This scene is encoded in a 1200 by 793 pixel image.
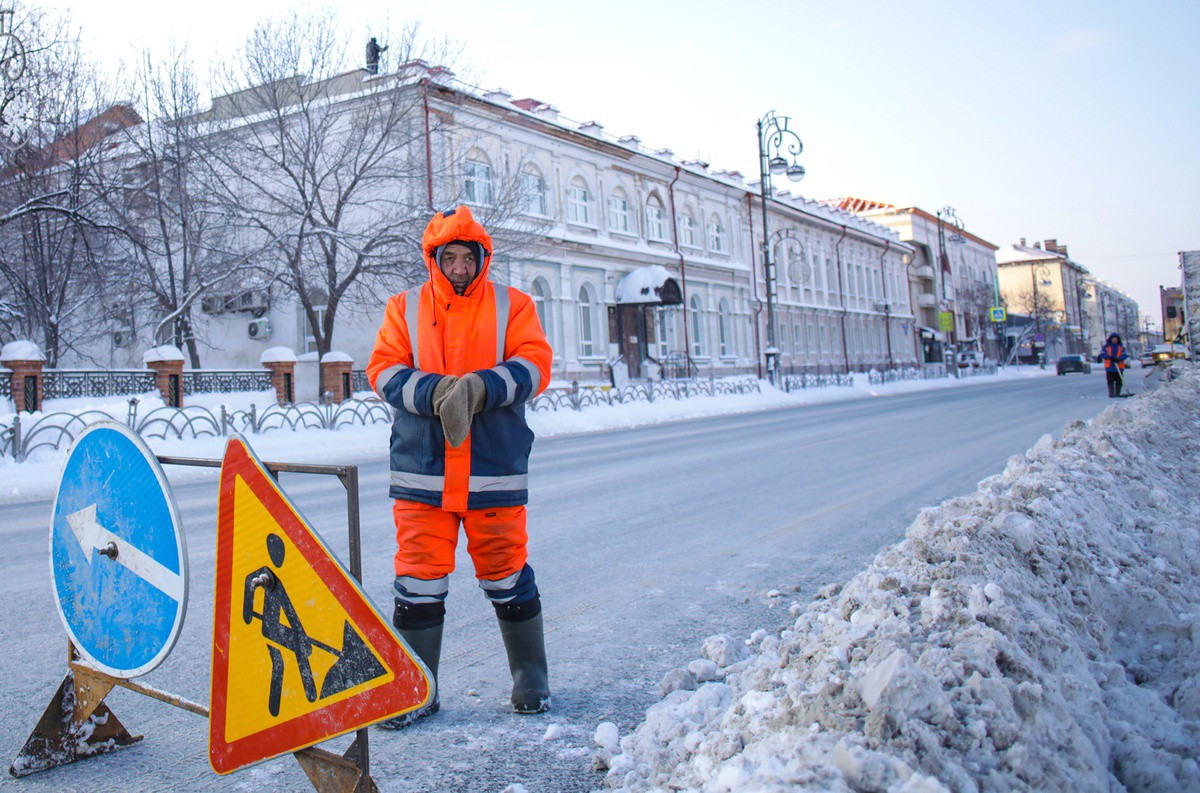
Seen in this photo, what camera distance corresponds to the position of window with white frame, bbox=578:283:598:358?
3300 cm

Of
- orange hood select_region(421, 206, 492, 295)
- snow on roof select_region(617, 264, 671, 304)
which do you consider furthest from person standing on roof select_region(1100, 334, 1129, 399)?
orange hood select_region(421, 206, 492, 295)

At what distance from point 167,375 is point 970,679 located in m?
18.7

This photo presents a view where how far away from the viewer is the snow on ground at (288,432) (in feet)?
41.9

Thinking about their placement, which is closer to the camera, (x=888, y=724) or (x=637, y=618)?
(x=888, y=724)

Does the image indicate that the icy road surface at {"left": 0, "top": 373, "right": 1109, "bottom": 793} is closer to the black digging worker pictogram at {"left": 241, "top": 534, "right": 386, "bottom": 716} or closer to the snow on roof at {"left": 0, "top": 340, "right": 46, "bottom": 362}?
the black digging worker pictogram at {"left": 241, "top": 534, "right": 386, "bottom": 716}

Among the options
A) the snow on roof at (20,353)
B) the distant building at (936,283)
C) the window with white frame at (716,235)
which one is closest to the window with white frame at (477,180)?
the snow on roof at (20,353)

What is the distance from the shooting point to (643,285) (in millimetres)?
33844

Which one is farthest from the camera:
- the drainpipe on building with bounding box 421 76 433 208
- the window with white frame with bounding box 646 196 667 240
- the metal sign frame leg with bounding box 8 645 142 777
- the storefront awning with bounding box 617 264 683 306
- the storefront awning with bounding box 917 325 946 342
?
the storefront awning with bounding box 917 325 946 342

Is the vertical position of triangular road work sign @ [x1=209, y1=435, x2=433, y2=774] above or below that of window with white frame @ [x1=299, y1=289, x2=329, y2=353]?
below

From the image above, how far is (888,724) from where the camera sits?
6.93 feet

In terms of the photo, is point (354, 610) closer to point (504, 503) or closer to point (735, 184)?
point (504, 503)

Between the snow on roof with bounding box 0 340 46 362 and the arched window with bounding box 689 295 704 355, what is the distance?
27.0m

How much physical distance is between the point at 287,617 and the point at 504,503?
977mm

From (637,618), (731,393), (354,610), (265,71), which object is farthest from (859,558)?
(731,393)
